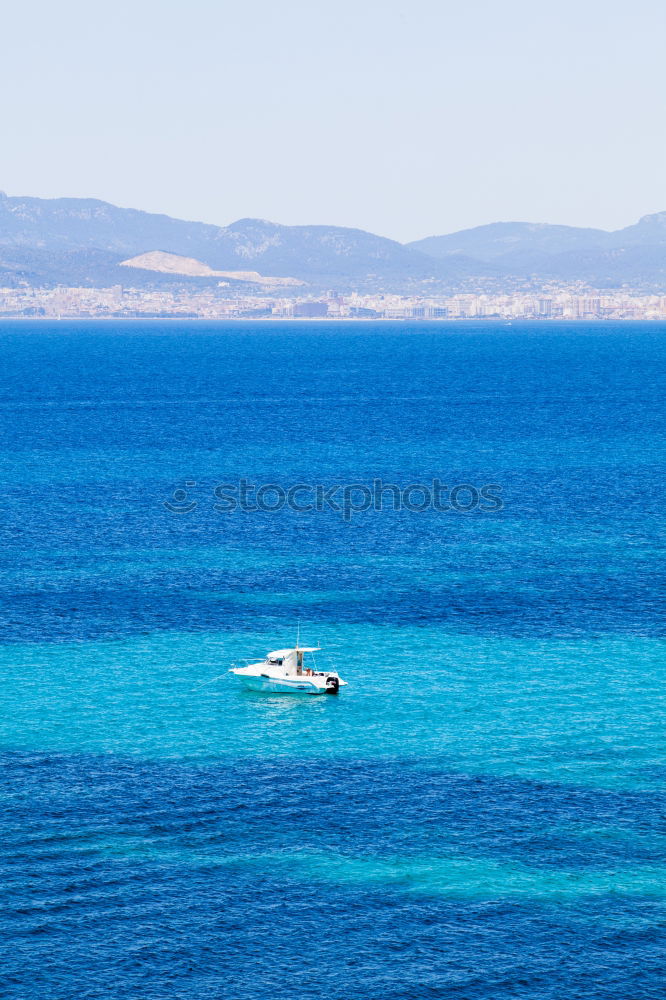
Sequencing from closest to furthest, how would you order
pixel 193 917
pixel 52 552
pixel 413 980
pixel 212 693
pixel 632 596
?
pixel 413 980 < pixel 193 917 < pixel 212 693 < pixel 632 596 < pixel 52 552

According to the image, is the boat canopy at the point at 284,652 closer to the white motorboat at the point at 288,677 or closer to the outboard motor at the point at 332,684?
the white motorboat at the point at 288,677

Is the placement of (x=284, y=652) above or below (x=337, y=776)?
above

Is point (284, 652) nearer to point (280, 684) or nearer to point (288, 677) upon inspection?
point (288, 677)

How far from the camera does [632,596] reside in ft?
442

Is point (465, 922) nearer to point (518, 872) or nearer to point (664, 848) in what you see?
point (518, 872)

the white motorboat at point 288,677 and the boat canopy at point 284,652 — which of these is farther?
the boat canopy at point 284,652

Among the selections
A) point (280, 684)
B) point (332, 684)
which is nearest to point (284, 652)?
point (280, 684)

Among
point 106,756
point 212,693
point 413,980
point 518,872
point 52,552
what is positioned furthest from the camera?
point 52,552

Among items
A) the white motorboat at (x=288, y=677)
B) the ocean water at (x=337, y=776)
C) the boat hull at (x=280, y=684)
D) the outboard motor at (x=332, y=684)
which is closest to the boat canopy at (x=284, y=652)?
the white motorboat at (x=288, y=677)

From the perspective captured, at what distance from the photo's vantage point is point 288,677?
107688 millimetres

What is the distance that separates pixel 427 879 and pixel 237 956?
1214cm

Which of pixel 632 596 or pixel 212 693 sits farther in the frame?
pixel 632 596

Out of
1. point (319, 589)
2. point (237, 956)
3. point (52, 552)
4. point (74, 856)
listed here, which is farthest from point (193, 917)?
point (52, 552)

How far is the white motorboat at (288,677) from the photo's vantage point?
4208 inches
